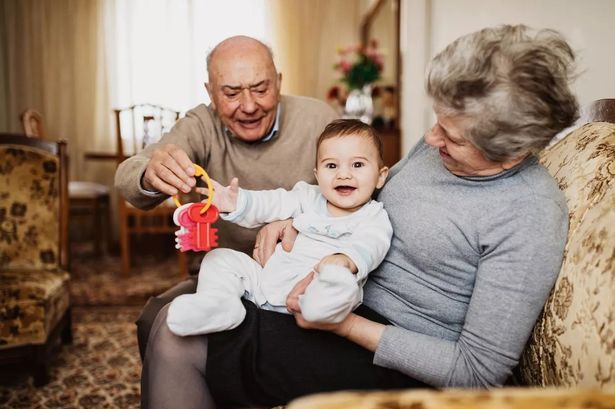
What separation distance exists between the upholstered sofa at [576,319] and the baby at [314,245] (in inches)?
14.8

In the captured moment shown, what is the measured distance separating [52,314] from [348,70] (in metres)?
2.87

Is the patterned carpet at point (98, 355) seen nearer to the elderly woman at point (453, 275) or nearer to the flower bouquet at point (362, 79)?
the elderly woman at point (453, 275)

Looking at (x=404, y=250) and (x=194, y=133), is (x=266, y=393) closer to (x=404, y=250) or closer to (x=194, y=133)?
(x=404, y=250)

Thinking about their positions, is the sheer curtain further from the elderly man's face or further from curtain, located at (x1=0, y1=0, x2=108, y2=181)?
the elderly man's face

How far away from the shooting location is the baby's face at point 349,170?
133 cm

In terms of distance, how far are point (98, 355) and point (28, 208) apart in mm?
749

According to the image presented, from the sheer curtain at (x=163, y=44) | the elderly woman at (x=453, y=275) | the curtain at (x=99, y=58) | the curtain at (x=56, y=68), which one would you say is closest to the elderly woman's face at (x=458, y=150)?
the elderly woman at (x=453, y=275)

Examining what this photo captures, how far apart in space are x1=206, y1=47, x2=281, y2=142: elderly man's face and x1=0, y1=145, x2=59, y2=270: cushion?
42.7 inches

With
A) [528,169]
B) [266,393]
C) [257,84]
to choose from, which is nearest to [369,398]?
[266,393]

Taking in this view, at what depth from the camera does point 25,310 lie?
2.12m

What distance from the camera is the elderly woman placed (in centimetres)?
103

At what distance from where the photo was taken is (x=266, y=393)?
1.17 metres

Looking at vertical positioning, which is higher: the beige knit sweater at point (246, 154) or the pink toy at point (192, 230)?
→ the beige knit sweater at point (246, 154)

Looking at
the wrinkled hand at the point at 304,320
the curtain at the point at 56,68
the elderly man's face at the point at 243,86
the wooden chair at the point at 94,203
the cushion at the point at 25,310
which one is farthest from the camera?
the curtain at the point at 56,68
